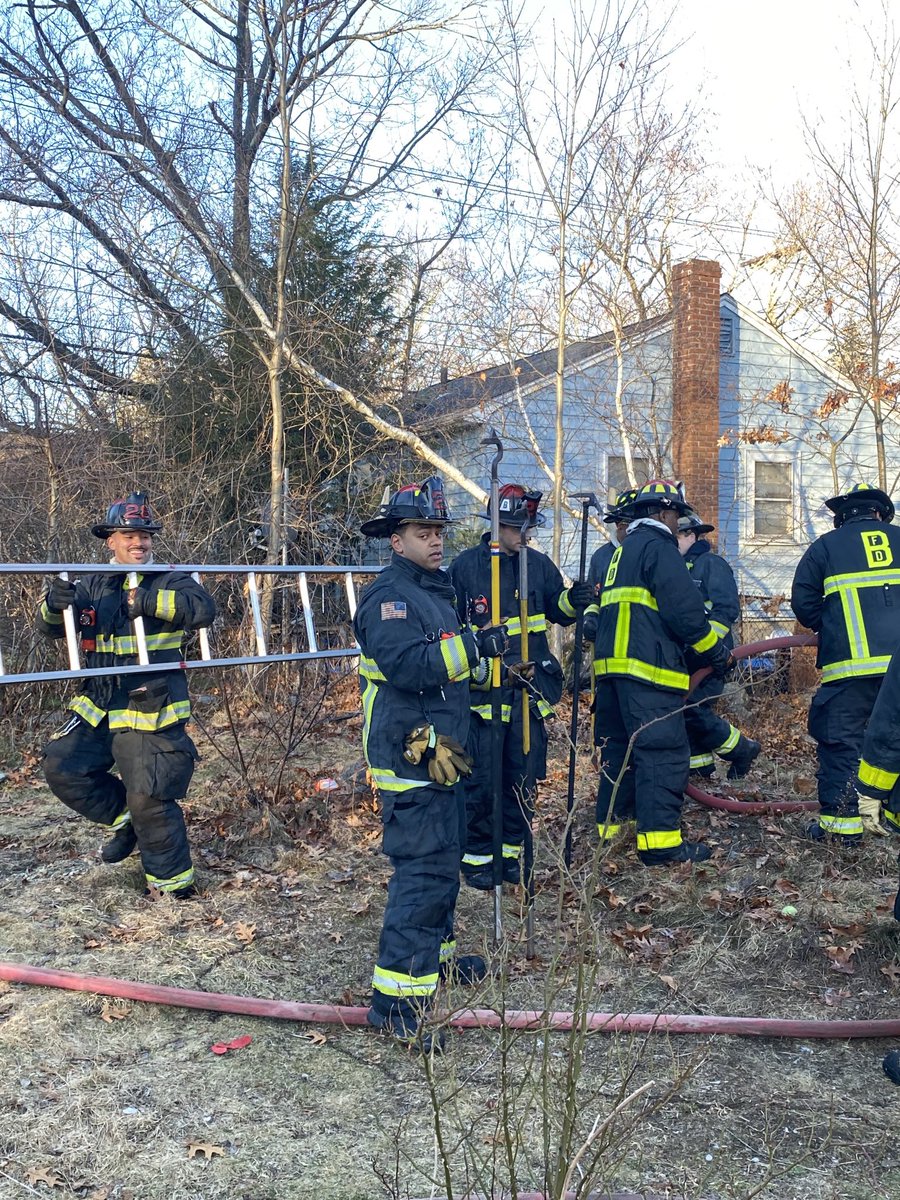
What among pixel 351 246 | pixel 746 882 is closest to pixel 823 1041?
pixel 746 882

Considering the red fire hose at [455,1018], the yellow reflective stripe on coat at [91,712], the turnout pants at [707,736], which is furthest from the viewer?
the turnout pants at [707,736]

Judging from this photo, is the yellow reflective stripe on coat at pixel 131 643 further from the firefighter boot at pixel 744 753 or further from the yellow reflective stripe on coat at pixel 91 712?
the firefighter boot at pixel 744 753

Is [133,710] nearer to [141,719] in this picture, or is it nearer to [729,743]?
[141,719]

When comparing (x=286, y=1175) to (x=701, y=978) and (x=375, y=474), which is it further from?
(x=375, y=474)

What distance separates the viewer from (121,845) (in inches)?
227

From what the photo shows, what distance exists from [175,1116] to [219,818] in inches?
133

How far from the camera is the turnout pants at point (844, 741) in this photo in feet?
19.1

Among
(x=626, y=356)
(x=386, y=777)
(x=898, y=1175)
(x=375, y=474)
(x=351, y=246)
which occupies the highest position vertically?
(x=351, y=246)

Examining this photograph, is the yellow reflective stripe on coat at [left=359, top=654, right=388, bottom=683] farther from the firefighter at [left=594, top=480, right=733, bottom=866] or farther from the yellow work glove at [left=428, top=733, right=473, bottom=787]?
the firefighter at [left=594, top=480, right=733, bottom=866]

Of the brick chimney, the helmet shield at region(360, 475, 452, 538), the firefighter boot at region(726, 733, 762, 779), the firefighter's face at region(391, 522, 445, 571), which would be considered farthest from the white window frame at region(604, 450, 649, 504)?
the firefighter's face at region(391, 522, 445, 571)

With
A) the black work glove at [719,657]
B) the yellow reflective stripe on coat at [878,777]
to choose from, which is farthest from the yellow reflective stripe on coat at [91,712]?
the yellow reflective stripe on coat at [878,777]

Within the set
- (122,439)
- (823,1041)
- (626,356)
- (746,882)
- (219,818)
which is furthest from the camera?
(626,356)

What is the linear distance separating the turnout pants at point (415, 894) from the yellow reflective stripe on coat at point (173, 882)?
183 centimetres

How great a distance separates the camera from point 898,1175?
10.1 ft
